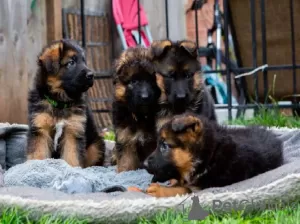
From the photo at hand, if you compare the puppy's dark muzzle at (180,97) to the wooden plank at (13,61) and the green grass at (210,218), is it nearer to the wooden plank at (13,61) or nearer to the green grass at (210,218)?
the green grass at (210,218)

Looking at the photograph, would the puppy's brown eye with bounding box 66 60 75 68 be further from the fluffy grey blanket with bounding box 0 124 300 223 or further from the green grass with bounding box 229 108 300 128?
the green grass with bounding box 229 108 300 128

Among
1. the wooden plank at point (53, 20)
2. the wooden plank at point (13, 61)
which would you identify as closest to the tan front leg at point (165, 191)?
the wooden plank at point (13, 61)

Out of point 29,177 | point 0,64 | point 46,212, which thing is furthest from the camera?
point 0,64

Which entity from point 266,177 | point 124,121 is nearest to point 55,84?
point 124,121

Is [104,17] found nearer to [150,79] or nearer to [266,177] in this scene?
[150,79]

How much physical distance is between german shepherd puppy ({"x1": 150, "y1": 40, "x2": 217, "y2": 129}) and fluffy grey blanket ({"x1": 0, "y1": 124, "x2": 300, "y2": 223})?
0.51 m

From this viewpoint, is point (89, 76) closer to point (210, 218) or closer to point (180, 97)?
point (180, 97)

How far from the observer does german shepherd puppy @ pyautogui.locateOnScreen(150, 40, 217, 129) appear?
176 inches

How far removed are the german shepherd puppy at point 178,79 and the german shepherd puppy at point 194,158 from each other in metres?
0.74

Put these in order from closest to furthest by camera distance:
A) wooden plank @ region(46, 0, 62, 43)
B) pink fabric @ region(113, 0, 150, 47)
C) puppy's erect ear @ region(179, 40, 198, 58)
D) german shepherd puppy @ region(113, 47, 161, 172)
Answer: german shepherd puppy @ region(113, 47, 161, 172) < puppy's erect ear @ region(179, 40, 198, 58) < wooden plank @ region(46, 0, 62, 43) < pink fabric @ region(113, 0, 150, 47)

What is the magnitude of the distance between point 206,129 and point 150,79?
924 mm

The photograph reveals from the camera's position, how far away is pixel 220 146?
3.67 metres

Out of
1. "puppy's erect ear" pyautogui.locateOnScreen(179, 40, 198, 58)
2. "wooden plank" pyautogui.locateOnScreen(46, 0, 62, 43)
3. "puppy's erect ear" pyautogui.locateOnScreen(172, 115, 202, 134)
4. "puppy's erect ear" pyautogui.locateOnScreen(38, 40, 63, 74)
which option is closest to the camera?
"puppy's erect ear" pyautogui.locateOnScreen(172, 115, 202, 134)

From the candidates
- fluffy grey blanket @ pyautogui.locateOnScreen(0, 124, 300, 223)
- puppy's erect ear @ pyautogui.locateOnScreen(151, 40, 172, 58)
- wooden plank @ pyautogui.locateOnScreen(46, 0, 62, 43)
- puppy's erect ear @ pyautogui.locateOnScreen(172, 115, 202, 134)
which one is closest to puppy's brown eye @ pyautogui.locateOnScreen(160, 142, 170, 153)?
puppy's erect ear @ pyautogui.locateOnScreen(172, 115, 202, 134)
